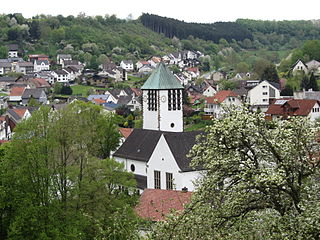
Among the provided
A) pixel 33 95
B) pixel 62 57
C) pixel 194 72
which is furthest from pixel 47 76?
pixel 194 72

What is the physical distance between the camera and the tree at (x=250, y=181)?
47.1 ft

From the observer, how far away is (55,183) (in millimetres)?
26609

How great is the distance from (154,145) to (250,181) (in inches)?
944

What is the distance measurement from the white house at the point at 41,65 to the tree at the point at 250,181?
138 metres

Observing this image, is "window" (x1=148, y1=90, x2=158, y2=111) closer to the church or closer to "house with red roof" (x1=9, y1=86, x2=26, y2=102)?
the church

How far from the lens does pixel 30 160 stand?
25312mm

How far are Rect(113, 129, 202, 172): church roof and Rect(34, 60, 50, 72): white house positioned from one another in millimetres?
113168

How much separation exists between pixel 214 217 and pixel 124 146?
84.7ft

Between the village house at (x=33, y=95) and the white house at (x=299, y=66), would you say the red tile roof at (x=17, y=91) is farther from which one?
the white house at (x=299, y=66)

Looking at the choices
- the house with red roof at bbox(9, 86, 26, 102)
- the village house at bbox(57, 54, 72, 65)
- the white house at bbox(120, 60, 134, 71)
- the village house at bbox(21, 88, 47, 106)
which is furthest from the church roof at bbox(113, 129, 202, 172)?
the village house at bbox(57, 54, 72, 65)

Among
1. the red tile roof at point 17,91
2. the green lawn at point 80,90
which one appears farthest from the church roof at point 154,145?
the green lawn at point 80,90

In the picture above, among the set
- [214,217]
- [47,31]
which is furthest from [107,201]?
[47,31]

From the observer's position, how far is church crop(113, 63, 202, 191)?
35.2 m

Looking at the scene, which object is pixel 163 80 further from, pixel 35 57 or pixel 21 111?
pixel 35 57
